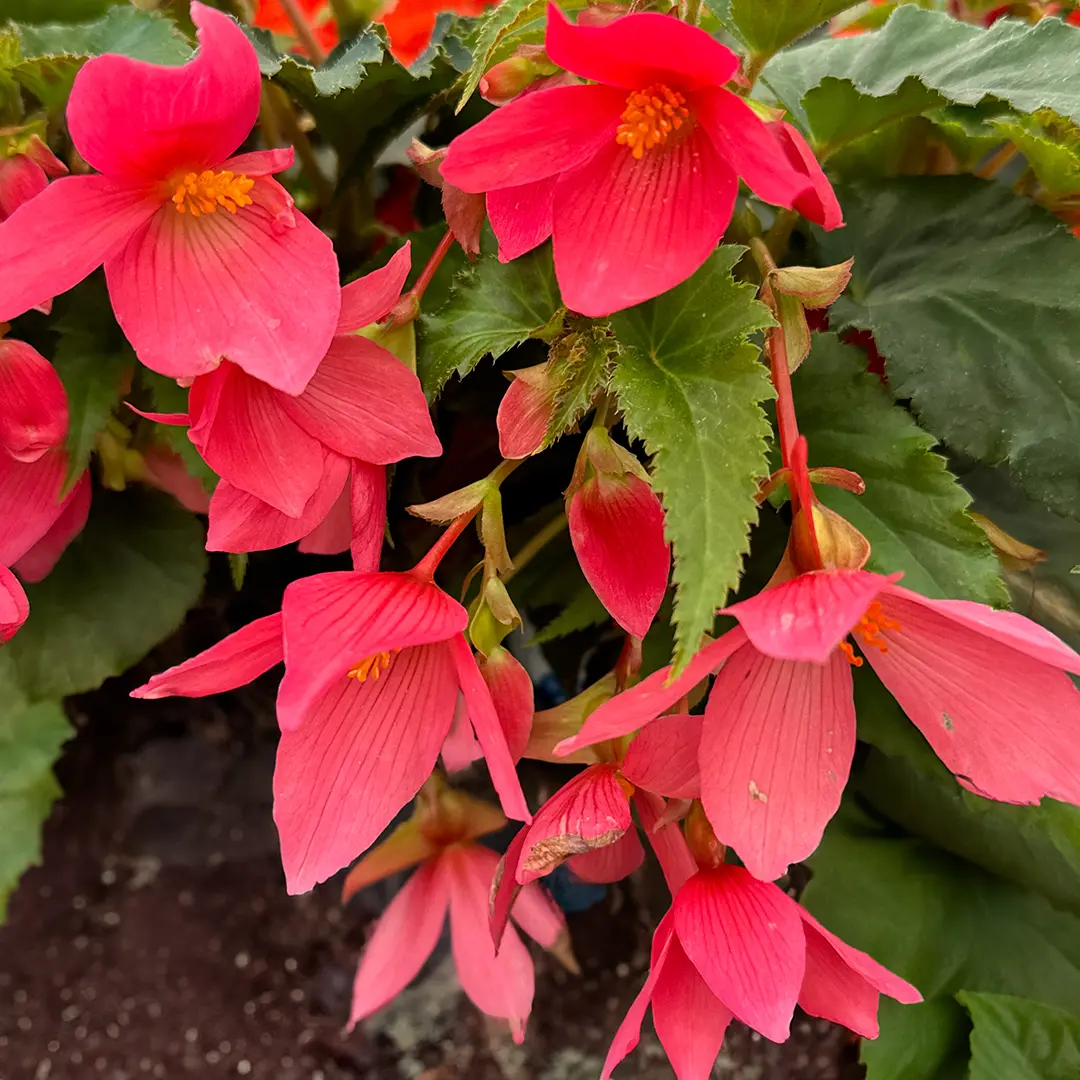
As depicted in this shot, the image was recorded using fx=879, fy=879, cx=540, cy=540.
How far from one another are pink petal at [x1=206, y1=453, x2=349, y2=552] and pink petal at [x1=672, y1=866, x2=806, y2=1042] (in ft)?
0.66

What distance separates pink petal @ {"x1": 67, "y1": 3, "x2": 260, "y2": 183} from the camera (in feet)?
0.85

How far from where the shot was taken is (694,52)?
0.25m

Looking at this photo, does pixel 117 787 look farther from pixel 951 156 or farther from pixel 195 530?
pixel 951 156

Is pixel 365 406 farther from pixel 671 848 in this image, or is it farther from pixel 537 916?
pixel 537 916

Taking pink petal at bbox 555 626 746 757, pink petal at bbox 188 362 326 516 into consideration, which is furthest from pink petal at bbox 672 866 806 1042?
pink petal at bbox 188 362 326 516

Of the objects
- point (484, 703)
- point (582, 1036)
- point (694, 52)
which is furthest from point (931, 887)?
point (694, 52)

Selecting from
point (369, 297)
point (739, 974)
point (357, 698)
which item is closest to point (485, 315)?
point (369, 297)

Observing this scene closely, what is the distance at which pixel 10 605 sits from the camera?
309 millimetres

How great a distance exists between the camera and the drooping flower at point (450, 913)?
51cm

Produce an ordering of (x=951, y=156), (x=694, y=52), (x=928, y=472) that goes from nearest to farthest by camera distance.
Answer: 1. (x=694, y=52)
2. (x=928, y=472)
3. (x=951, y=156)

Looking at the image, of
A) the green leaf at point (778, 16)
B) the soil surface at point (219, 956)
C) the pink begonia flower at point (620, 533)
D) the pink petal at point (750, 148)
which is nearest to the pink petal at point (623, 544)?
the pink begonia flower at point (620, 533)

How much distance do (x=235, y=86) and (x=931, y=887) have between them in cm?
57

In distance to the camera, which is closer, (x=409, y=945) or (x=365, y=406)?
(x=365, y=406)

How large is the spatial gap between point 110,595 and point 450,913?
0.28 meters
